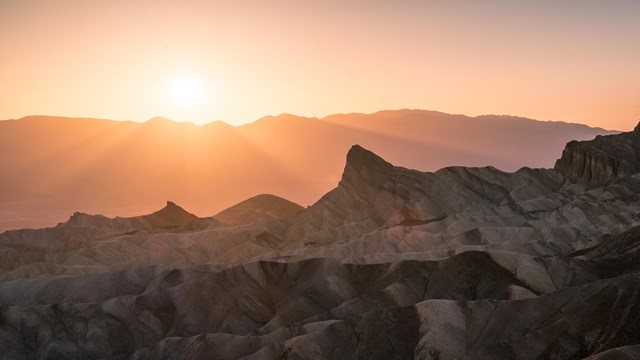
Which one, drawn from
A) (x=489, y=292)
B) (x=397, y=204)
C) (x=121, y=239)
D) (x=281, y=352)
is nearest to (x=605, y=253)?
(x=489, y=292)

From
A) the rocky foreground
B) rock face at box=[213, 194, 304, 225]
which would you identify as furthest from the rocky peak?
rock face at box=[213, 194, 304, 225]

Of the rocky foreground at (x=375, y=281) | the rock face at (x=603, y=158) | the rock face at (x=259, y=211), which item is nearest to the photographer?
the rocky foreground at (x=375, y=281)

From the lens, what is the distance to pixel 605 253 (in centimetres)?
6931

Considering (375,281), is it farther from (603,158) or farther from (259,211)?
(259,211)

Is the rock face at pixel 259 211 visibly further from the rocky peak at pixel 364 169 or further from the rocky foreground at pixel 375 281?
the rocky foreground at pixel 375 281

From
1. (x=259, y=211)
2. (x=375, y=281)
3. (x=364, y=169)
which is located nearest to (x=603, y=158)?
(x=364, y=169)

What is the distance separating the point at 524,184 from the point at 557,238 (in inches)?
1513

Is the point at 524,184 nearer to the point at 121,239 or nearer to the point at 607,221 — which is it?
the point at 607,221

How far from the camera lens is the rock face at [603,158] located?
118062 mm

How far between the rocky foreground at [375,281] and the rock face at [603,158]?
326 millimetres

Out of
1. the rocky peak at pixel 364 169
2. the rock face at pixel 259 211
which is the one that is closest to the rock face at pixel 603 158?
the rocky peak at pixel 364 169

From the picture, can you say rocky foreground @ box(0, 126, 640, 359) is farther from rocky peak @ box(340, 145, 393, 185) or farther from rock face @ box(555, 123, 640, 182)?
rocky peak @ box(340, 145, 393, 185)

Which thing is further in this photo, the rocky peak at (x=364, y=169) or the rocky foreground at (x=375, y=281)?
the rocky peak at (x=364, y=169)

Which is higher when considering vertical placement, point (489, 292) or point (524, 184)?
point (524, 184)
